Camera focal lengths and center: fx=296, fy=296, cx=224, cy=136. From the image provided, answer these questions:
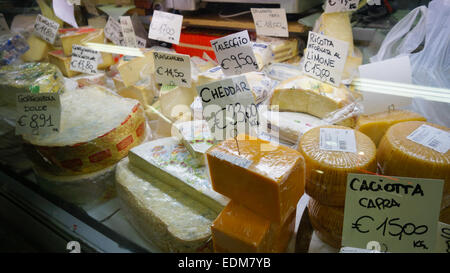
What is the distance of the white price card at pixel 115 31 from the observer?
1811mm

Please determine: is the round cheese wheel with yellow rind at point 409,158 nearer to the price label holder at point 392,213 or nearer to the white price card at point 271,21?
the price label holder at point 392,213

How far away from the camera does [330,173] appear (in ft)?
2.98

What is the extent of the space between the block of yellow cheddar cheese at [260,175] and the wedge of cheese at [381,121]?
423 millimetres

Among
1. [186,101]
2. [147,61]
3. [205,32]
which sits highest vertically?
[205,32]

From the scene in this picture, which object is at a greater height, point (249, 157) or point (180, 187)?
point (249, 157)

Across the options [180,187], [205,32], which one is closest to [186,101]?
[205,32]

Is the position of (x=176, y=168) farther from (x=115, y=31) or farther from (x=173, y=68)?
(x=115, y=31)

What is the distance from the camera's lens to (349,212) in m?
0.76

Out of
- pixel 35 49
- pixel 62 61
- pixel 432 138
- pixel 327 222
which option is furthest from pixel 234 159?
pixel 35 49

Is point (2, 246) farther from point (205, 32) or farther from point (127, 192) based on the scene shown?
point (205, 32)

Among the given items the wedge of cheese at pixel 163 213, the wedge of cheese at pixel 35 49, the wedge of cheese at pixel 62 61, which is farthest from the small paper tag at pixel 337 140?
the wedge of cheese at pixel 35 49

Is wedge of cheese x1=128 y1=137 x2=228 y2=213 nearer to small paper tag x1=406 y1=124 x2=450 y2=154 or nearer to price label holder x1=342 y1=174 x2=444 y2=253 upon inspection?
price label holder x1=342 y1=174 x2=444 y2=253
